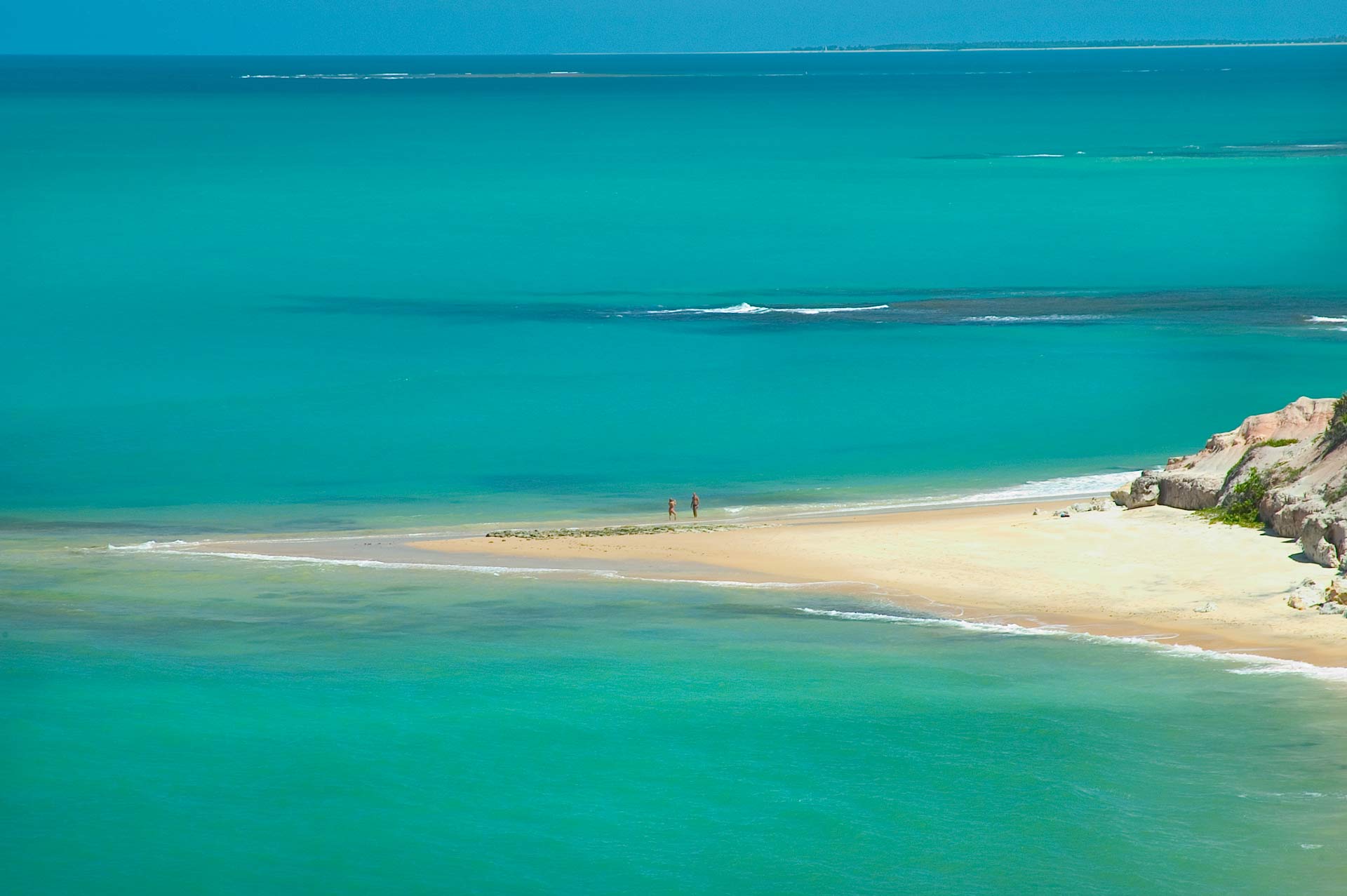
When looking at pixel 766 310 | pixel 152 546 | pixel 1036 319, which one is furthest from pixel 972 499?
pixel 766 310

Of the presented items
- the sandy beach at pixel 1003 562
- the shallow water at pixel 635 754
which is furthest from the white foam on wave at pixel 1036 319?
the shallow water at pixel 635 754

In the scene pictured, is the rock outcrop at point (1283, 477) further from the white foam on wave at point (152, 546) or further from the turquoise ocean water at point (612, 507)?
the white foam on wave at point (152, 546)

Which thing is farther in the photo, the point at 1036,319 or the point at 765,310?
the point at 765,310

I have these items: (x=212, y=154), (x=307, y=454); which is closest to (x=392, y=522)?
(x=307, y=454)

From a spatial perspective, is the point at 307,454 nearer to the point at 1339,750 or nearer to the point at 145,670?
the point at 145,670

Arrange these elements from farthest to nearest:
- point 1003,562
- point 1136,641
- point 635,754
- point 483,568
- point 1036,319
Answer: point 1036,319 → point 483,568 → point 1003,562 → point 1136,641 → point 635,754

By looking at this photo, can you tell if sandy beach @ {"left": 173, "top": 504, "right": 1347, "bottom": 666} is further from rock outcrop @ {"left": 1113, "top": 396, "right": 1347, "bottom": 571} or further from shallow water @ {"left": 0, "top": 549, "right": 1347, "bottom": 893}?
shallow water @ {"left": 0, "top": 549, "right": 1347, "bottom": 893}

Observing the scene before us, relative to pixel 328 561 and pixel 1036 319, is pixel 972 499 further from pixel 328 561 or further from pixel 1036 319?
pixel 1036 319
